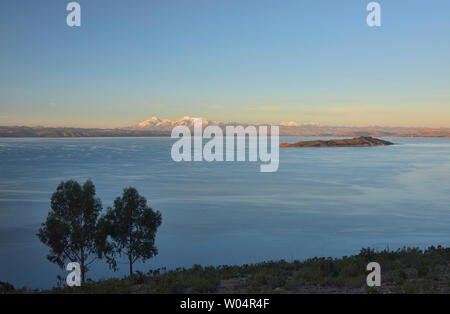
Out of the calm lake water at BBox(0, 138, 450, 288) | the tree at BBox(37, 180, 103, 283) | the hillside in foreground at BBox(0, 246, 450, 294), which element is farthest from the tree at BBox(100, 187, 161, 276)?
the hillside in foreground at BBox(0, 246, 450, 294)

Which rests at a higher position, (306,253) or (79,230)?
(79,230)

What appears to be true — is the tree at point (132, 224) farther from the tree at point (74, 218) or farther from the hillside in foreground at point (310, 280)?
the hillside in foreground at point (310, 280)

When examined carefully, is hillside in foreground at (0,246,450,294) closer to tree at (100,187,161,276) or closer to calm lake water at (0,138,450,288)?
tree at (100,187,161,276)

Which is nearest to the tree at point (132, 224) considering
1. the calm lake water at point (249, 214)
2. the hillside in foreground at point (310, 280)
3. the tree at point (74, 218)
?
the tree at point (74, 218)

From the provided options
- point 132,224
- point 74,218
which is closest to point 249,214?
point 132,224
